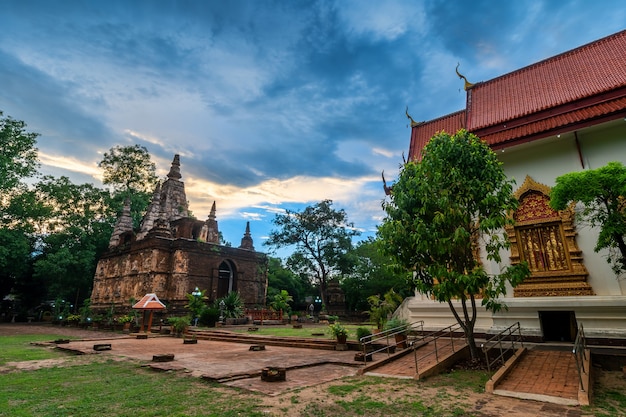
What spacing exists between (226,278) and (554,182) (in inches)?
916

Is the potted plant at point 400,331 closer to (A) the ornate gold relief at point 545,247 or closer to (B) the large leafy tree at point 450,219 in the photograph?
(B) the large leafy tree at point 450,219

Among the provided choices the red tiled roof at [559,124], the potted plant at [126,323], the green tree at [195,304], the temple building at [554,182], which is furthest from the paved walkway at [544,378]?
the potted plant at [126,323]

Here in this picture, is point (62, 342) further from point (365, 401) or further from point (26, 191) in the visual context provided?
point (26, 191)

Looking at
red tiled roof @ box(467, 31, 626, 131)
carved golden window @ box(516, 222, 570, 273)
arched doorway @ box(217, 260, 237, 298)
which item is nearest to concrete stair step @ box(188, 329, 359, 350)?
carved golden window @ box(516, 222, 570, 273)

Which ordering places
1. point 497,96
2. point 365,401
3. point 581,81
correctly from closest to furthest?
point 365,401
point 581,81
point 497,96

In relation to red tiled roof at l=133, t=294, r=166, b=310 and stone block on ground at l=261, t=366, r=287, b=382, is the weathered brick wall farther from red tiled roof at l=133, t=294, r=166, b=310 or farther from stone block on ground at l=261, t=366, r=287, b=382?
stone block on ground at l=261, t=366, r=287, b=382

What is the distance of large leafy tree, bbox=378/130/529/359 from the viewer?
686 centimetres

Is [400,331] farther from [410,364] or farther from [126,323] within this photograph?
[126,323]

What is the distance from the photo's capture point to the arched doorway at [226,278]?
26594 millimetres

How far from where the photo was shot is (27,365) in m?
8.38

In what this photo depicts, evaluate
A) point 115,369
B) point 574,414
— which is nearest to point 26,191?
point 115,369

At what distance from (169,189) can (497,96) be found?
25123 mm

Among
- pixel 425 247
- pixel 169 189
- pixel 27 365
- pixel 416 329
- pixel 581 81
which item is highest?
pixel 169 189

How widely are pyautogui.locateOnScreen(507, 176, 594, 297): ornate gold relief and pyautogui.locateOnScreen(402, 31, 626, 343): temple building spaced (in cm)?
2
